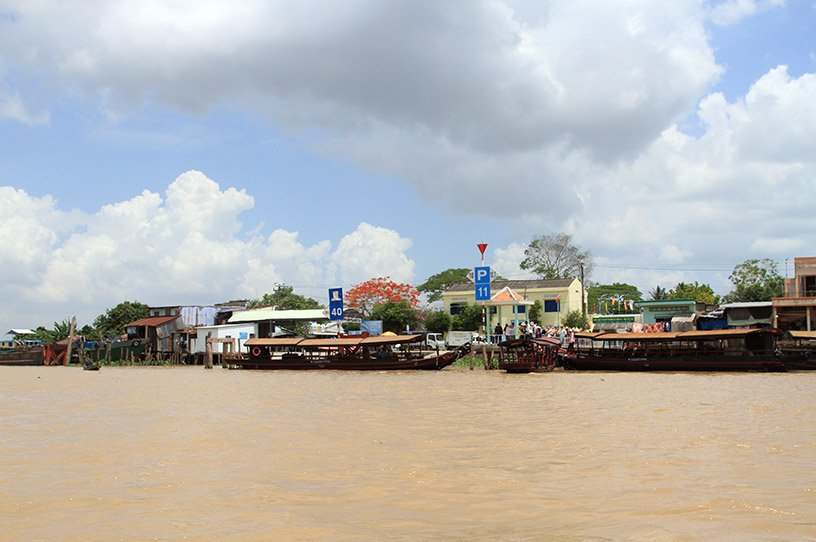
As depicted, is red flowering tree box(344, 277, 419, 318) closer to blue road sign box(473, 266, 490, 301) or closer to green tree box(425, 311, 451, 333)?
green tree box(425, 311, 451, 333)

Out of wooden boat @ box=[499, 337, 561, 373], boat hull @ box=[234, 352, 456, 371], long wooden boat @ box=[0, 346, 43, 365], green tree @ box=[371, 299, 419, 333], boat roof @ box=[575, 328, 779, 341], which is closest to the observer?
boat roof @ box=[575, 328, 779, 341]

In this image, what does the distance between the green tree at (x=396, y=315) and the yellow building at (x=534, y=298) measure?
4.20 metres

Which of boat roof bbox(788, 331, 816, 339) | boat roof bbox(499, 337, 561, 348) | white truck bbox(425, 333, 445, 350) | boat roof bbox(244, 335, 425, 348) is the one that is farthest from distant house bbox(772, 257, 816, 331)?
boat roof bbox(244, 335, 425, 348)

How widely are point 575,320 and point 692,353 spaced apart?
2064 centimetres

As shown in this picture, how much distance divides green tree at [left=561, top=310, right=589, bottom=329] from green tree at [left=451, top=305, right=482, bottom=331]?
6121mm

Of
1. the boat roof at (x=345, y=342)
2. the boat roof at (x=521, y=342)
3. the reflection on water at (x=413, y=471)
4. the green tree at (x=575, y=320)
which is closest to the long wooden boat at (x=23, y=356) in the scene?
the boat roof at (x=345, y=342)

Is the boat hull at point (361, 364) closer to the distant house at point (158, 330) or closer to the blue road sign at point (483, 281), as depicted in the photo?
the blue road sign at point (483, 281)

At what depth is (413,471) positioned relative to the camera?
7090mm

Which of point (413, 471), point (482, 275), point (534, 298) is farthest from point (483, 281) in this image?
point (534, 298)

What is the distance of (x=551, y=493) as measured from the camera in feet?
19.7

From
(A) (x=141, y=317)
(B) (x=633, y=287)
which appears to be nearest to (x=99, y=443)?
(A) (x=141, y=317)

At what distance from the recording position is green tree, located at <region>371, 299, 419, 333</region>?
4750 cm

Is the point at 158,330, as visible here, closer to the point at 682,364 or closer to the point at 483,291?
the point at 483,291

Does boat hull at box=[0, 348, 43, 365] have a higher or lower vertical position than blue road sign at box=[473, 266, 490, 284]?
lower
